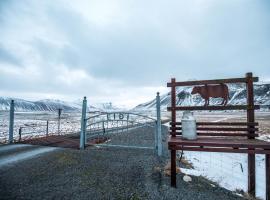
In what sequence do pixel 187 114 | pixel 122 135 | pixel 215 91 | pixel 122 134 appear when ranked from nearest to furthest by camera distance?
pixel 187 114 < pixel 215 91 < pixel 122 135 < pixel 122 134

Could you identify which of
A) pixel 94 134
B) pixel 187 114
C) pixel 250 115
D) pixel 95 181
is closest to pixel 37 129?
pixel 94 134

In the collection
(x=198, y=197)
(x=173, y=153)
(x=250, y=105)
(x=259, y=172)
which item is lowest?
(x=259, y=172)

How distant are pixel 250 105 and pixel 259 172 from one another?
497 centimetres

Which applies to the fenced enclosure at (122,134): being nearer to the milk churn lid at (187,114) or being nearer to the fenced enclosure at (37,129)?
Result: the milk churn lid at (187,114)

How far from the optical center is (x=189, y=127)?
510 cm

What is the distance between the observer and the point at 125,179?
527 centimetres

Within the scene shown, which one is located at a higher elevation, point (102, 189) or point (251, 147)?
point (251, 147)

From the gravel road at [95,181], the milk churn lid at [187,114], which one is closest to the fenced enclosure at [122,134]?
the gravel road at [95,181]

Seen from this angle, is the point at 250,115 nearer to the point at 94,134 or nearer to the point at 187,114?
the point at 187,114

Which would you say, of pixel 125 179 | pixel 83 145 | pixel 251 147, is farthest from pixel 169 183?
pixel 83 145

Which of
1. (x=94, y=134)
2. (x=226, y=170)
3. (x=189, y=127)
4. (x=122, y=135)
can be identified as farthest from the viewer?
(x=122, y=135)

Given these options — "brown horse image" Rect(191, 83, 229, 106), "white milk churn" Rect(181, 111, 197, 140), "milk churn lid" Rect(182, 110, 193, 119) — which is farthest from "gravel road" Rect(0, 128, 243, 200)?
"brown horse image" Rect(191, 83, 229, 106)

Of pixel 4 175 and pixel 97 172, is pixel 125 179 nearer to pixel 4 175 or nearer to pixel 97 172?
pixel 97 172

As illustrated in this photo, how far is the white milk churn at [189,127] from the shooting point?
504 centimetres
